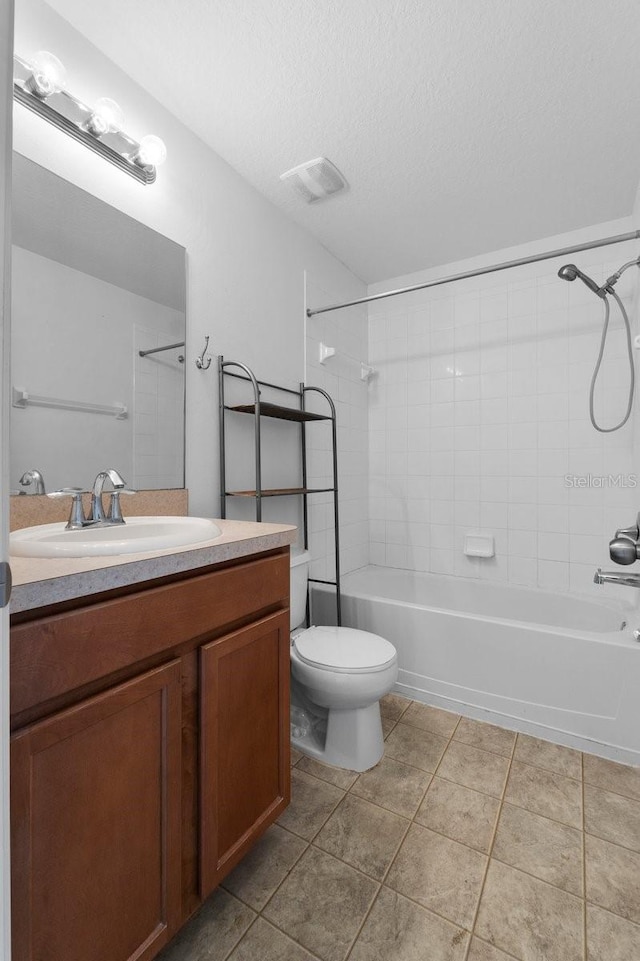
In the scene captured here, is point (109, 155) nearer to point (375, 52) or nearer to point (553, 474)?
point (375, 52)

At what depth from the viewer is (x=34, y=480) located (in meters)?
1.21

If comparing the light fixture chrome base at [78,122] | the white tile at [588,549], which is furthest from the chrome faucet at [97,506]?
the white tile at [588,549]

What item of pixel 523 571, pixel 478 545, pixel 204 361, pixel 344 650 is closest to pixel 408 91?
pixel 204 361

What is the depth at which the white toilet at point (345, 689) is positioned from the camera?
1.53 meters

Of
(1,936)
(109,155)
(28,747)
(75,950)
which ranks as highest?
(109,155)

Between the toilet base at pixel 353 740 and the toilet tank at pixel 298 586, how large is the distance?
0.40m

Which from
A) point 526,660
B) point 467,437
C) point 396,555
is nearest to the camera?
point 526,660

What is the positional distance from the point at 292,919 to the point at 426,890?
344mm

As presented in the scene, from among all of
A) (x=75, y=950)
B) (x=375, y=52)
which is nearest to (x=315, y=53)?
(x=375, y=52)

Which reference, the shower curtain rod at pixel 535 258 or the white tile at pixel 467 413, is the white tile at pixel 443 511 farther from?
the shower curtain rod at pixel 535 258

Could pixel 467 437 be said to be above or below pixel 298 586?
above

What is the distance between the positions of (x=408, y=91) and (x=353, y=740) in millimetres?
2271

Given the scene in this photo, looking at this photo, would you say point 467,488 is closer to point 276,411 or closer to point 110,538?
point 276,411

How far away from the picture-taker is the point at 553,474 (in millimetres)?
2438
